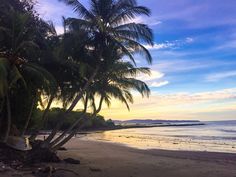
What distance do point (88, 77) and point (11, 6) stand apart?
5423mm

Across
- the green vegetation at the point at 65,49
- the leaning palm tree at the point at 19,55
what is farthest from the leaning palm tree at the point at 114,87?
the leaning palm tree at the point at 19,55

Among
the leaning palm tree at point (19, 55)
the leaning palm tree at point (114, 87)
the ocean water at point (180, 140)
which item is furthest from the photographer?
the ocean water at point (180, 140)

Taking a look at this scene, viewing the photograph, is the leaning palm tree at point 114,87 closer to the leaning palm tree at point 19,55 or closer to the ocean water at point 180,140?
the leaning palm tree at point 19,55

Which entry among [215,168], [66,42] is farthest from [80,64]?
[215,168]

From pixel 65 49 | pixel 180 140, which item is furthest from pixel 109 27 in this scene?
pixel 180 140

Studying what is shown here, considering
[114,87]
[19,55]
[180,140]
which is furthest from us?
[180,140]

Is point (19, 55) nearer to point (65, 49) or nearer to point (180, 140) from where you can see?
point (65, 49)

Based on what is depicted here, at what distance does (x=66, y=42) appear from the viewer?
2108cm

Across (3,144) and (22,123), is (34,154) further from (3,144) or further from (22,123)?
(22,123)

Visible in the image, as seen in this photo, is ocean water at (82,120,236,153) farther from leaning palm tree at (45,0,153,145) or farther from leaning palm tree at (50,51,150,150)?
Result: leaning palm tree at (45,0,153,145)

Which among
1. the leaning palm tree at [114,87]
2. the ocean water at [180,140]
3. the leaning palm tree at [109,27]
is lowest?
the ocean water at [180,140]

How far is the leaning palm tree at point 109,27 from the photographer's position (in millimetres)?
21422

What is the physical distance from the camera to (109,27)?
21547 mm

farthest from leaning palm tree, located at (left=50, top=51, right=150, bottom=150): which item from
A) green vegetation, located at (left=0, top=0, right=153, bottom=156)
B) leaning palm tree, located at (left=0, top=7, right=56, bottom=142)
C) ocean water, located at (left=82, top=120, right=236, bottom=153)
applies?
ocean water, located at (left=82, top=120, right=236, bottom=153)
